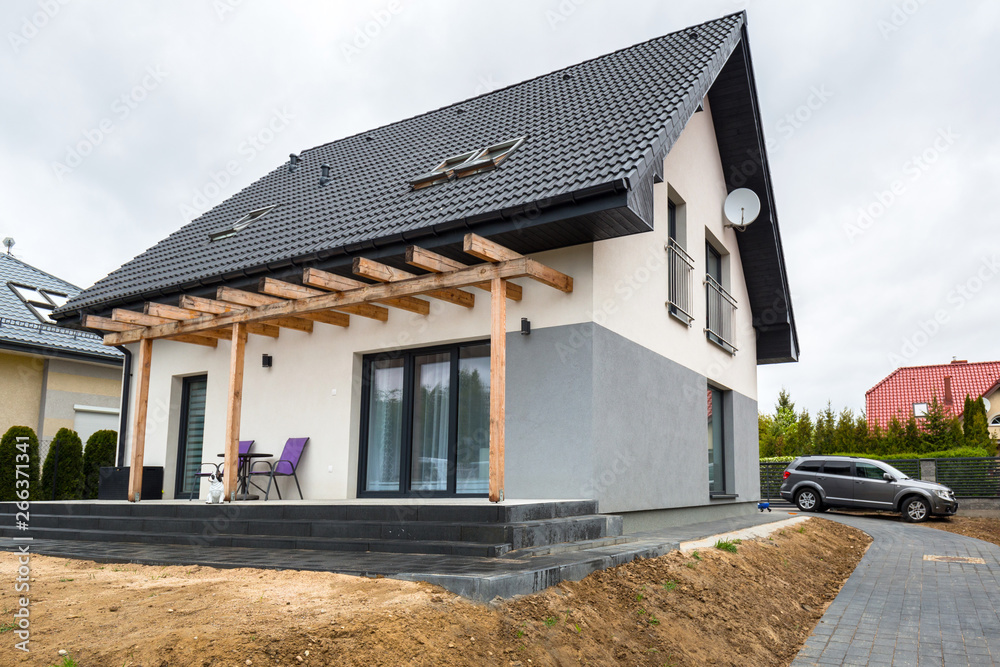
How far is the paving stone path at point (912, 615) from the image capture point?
16.2 feet

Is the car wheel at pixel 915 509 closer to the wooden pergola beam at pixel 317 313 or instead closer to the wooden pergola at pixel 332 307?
the wooden pergola at pixel 332 307

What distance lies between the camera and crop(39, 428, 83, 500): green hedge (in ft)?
43.9

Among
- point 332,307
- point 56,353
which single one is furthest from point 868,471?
point 56,353

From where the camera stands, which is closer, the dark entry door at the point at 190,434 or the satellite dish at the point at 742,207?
the dark entry door at the point at 190,434

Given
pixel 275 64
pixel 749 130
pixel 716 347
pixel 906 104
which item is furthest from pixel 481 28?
pixel 906 104

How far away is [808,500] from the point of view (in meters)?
17.6

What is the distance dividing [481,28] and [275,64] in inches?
136

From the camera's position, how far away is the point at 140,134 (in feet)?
44.0

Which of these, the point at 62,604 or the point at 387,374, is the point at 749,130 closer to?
the point at 387,374

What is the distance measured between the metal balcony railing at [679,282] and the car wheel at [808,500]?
9771 millimetres

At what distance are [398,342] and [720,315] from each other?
5.87m

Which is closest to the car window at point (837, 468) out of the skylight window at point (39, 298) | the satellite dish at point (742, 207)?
the satellite dish at point (742, 207)
